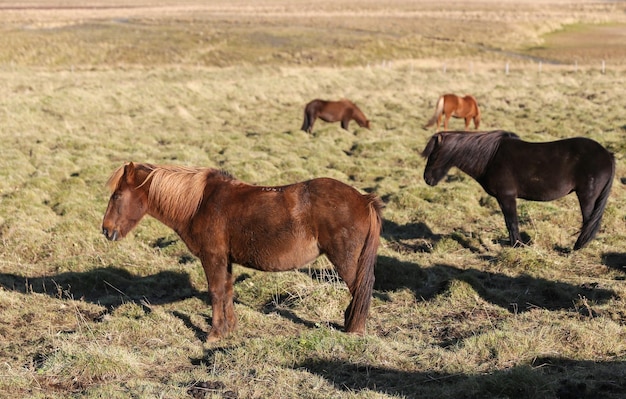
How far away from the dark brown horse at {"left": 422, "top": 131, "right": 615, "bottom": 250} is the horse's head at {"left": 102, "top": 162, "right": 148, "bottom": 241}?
5062mm

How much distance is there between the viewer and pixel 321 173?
14695mm

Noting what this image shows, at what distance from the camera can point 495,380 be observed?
5.18 metres

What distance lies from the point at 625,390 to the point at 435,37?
62212 millimetres

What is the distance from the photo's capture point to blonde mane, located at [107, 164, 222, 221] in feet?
22.0

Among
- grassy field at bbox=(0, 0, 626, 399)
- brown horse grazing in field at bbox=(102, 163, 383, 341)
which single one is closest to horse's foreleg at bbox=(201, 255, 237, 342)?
brown horse grazing in field at bbox=(102, 163, 383, 341)

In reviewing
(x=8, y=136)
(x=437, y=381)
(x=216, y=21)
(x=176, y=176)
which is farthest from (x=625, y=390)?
(x=216, y=21)

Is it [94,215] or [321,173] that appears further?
[321,173]

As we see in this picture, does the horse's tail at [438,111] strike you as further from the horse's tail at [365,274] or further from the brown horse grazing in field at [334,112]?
the horse's tail at [365,274]

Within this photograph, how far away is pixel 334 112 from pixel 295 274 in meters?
12.7

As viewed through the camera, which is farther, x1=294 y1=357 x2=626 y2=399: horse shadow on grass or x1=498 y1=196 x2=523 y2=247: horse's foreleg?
x1=498 y1=196 x2=523 y2=247: horse's foreleg

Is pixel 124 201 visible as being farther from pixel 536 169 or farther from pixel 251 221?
pixel 536 169

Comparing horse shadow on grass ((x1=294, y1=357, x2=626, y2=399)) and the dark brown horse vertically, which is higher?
the dark brown horse

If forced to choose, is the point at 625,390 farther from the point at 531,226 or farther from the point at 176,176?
the point at 531,226

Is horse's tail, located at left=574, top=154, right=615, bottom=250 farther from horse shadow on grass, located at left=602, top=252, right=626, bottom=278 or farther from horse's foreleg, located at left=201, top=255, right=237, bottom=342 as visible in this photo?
horse's foreleg, located at left=201, top=255, right=237, bottom=342
